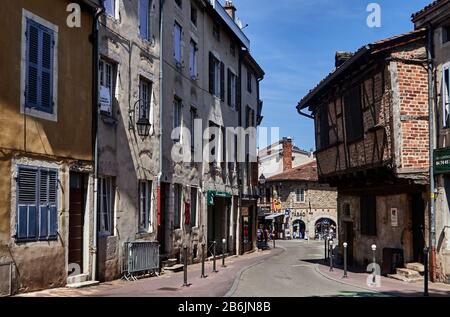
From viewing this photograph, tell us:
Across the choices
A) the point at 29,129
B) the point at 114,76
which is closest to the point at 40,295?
the point at 29,129

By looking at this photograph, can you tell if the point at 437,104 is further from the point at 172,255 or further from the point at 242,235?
the point at 242,235

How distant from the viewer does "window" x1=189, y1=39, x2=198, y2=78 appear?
77.9ft

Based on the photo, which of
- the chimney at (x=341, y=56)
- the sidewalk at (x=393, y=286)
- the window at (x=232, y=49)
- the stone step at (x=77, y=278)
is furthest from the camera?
the window at (x=232, y=49)

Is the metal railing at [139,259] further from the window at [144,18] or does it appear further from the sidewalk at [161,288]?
the window at [144,18]

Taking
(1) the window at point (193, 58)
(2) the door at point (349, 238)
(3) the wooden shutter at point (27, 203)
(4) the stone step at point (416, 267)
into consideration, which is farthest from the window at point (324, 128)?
(3) the wooden shutter at point (27, 203)

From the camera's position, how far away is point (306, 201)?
65.3m

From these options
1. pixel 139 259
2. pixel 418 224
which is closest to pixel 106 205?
pixel 139 259

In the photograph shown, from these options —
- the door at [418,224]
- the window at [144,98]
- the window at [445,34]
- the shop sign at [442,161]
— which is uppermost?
the window at [445,34]

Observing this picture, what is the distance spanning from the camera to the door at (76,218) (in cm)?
1409

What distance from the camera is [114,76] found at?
16391 millimetres

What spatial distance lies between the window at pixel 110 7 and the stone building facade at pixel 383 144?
23.3ft

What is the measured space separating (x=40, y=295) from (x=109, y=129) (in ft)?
16.8

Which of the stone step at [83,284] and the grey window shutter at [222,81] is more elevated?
the grey window shutter at [222,81]

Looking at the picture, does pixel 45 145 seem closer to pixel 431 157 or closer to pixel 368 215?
pixel 431 157
